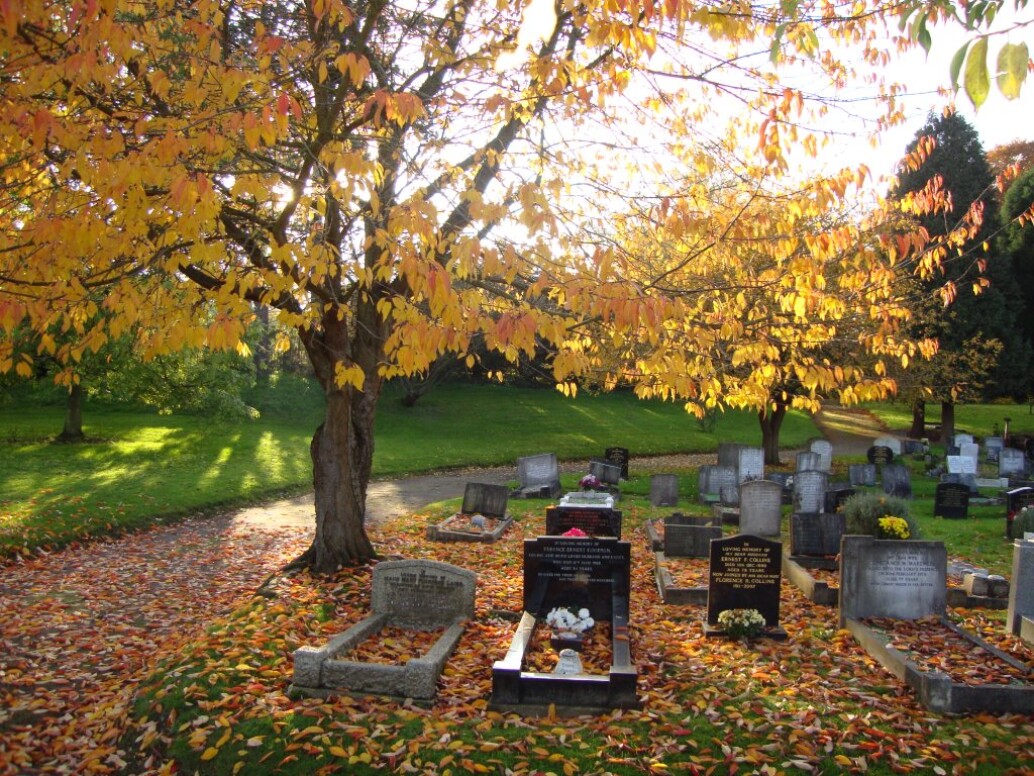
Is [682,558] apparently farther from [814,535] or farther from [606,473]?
[606,473]

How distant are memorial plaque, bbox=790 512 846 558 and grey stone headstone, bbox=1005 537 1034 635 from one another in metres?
3.40

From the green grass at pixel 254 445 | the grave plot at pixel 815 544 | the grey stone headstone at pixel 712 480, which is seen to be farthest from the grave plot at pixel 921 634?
the green grass at pixel 254 445

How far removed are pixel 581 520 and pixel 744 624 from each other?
169 inches

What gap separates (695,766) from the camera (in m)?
5.82

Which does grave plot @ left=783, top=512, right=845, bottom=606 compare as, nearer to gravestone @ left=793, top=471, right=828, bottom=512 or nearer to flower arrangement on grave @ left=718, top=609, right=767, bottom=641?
flower arrangement on grave @ left=718, top=609, right=767, bottom=641

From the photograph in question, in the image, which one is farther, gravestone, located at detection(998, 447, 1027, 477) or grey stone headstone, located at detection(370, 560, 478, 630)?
gravestone, located at detection(998, 447, 1027, 477)

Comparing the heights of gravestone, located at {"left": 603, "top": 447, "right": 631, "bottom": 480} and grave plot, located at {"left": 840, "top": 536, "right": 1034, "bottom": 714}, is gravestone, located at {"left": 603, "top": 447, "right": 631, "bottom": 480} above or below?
below

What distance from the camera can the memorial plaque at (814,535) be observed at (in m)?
12.4

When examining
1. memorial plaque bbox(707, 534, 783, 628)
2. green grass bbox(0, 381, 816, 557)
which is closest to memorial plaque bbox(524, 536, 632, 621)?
memorial plaque bbox(707, 534, 783, 628)

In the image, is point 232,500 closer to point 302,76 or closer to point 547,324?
point 302,76

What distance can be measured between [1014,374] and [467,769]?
124ft

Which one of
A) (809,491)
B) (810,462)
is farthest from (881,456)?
(809,491)

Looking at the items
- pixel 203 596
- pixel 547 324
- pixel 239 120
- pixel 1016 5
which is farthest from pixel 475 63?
pixel 203 596

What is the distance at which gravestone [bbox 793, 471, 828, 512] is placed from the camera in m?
17.1
